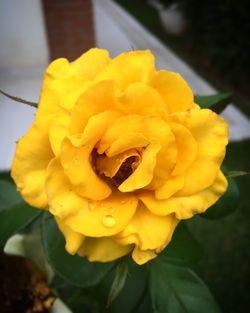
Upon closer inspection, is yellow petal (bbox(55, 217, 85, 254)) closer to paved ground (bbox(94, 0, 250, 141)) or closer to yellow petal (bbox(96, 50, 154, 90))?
yellow petal (bbox(96, 50, 154, 90))

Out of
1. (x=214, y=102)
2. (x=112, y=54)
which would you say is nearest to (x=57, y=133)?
(x=214, y=102)

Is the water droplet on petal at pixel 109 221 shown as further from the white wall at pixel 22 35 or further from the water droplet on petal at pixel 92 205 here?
the white wall at pixel 22 35

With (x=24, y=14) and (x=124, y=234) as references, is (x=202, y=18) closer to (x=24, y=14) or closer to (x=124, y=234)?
(x=24, y=14)

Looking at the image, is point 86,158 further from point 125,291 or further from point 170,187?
point 125,291

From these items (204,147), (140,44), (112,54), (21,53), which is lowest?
(140,44)

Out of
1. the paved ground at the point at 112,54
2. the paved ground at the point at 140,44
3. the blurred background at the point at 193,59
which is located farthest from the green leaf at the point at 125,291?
the paved ground at the point at 140,44

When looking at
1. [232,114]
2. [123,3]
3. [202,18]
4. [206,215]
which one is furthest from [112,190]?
[123,3]

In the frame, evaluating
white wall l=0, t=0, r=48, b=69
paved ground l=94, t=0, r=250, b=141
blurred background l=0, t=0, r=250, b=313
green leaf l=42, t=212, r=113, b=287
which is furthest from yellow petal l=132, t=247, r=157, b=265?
white wall l=0, t=0, r=48, b=69
